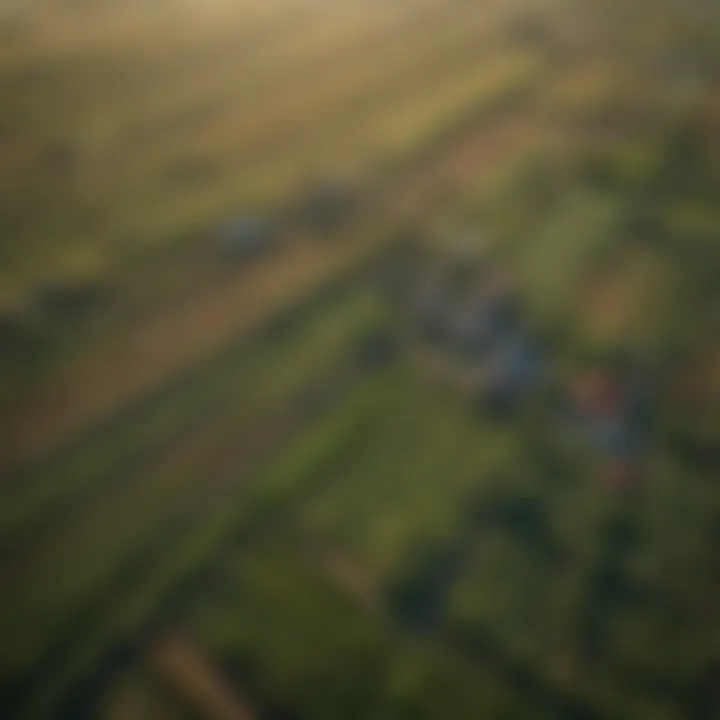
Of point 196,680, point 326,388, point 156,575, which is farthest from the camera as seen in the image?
point 326,388

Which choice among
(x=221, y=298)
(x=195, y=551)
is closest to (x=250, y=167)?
(x=221, y=298)

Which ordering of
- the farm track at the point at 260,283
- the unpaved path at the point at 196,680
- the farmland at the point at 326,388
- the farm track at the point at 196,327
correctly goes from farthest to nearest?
the farm track at the point at 196,327 → the farm track at the point at 260,283 → the farmland at the point at 326,388 → the unpaved path at the point at 196,680

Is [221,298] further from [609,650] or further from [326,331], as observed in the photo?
[609,650]

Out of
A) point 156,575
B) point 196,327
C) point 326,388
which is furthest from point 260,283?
point 156,575

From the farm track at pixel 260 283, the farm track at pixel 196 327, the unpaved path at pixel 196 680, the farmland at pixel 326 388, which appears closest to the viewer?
the unpaved path at pixel 196 680

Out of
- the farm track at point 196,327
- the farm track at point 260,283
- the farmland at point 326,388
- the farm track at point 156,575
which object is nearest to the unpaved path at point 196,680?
the farmland at point 326,388

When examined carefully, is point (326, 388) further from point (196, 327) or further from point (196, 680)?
point (196, 680)

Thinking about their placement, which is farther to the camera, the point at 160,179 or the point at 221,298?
the point at 160,179

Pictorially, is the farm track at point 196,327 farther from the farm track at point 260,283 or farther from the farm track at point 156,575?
the farm track at point 156,575
